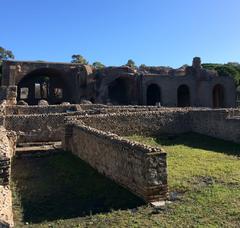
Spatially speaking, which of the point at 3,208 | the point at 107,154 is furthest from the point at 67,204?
the point at 107,154

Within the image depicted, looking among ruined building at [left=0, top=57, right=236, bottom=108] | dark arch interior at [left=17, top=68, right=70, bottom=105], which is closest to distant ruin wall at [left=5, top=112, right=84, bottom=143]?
ruined building at [left=0, top=57, right=236, bottom=108]

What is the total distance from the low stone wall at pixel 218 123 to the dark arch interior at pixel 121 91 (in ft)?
63.6

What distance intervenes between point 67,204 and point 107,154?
2.25 m

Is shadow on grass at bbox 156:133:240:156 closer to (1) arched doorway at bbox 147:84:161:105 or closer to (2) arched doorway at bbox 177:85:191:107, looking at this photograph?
(1) arched doorway at bbox 147:84:161:105

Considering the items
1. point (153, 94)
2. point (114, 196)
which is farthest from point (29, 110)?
point (153, 94)

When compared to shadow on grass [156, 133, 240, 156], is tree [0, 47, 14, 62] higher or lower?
higher

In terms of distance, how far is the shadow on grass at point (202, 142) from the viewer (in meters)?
13.2

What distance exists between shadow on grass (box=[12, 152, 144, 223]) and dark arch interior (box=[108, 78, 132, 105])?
26.4 meters

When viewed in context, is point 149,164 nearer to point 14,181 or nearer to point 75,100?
point 14,181

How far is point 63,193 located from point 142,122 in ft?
28.7

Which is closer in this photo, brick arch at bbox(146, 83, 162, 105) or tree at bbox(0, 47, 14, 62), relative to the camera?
brick arch at bbox(146, 83, 162, 105)

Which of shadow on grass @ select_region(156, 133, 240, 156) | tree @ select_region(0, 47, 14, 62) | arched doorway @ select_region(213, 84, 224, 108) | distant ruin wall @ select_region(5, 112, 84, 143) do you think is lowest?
shadow on grass @ select_region(156, 133, 240, 156)

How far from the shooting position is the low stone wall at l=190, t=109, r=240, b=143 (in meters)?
14.6

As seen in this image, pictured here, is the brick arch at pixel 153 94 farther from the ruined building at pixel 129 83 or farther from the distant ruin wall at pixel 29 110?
the distant ruin wall at pixel 29 110
